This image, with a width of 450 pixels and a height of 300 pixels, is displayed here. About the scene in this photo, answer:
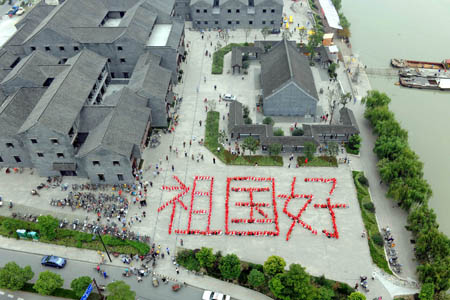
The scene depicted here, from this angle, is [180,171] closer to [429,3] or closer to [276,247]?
[276,247]

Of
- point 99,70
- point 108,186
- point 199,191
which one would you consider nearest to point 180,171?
point 199,191

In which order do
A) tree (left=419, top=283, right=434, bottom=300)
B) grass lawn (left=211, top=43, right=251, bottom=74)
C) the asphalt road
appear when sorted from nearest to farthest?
Result: tree (left=419, top=283, right=434, bottom=300)
the asphalt road
grass lawn (left=211, top=43, right=251, bottom=74)

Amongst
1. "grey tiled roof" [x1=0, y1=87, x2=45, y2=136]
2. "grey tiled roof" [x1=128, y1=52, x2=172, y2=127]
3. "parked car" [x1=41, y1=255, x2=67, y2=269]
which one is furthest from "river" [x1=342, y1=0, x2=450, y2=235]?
"grey tiled roof" [x1=0, y1=87, x2=45, y2=136]

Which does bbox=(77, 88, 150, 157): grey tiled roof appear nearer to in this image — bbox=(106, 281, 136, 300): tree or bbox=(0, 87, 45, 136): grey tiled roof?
bbox=(0, 87, 45, 136): grey tiled roof

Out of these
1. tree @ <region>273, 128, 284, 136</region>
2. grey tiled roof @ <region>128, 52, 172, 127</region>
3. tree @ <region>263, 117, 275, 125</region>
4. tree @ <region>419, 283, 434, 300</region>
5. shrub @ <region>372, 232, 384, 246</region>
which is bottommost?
tree @ <region>419, 283, 434, 300</region>

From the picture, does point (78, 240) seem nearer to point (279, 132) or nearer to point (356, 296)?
point (356, 296)
